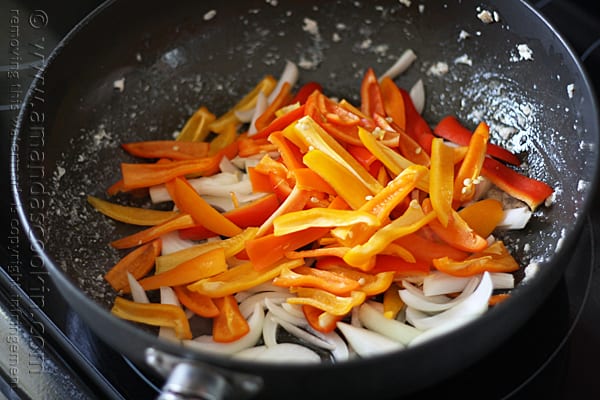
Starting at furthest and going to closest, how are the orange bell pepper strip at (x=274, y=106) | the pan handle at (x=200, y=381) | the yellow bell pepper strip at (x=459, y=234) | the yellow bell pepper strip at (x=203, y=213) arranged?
1. the orange bell pepper strip at (x=274, y=106)
2. the yellow bell pepper strip at (x=203, y=213)
3. the yellow bell pepper strip at (x=459, y=234)
4. the pan handle at (x=200, y=381)

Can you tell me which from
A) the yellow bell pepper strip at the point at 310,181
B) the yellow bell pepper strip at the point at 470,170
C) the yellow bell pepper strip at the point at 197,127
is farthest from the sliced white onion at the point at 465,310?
the yellow bell pepper strip at the point at 197,127

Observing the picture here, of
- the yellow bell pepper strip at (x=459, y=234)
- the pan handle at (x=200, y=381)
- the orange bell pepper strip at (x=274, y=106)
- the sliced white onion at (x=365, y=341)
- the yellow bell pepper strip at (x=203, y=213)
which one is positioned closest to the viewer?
the pan handle at (x=200, y=381)

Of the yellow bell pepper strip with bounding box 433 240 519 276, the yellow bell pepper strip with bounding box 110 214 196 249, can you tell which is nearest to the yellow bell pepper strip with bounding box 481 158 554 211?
the yellow bell pepper strip with bounding box 433 240 519 276

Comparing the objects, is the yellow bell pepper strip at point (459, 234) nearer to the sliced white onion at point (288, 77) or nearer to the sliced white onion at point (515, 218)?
the sliced white onion at point (515, 218)

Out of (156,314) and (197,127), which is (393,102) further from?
(156,314)

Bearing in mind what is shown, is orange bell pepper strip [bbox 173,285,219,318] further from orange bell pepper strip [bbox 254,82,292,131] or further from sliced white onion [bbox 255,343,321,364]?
orange bell pepper strip [bbox 254,82,292,131]

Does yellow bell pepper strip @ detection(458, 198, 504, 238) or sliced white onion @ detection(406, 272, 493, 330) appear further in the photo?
yellow bell pepper strip @ detection(458, 198, 504, 238)

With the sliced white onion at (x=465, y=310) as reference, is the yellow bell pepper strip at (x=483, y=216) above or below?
above
